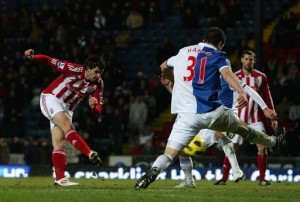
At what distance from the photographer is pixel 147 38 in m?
31.4

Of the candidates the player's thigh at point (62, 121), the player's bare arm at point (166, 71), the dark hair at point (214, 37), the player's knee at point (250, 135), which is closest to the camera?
the dark hair at point (214, 37)

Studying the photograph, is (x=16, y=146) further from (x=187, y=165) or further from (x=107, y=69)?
(x=187, y=165)

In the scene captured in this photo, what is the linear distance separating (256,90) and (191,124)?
4.17m

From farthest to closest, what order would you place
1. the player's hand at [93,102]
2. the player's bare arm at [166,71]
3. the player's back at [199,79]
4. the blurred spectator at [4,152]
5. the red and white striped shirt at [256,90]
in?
the blurred spectator at [4,152]
the red and white striped shirt at [256,90]
the player's hand at [93,102]
the player's bare arm at [166,71]
the player's back at [199,79]

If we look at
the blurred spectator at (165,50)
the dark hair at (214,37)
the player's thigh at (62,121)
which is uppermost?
the blurred spectator at (165,50)

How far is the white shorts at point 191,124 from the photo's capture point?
12844 millimetres

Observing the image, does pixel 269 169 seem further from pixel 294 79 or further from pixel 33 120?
pixel 33 120

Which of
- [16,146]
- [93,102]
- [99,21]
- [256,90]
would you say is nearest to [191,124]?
[93,102]

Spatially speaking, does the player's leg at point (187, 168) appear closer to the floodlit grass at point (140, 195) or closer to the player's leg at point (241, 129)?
the floodlit grass at point (140, 195)

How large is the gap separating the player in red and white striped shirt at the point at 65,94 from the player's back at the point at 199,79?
191cm

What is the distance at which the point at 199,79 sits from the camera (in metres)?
13.0

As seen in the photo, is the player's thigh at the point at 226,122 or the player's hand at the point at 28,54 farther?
the player's hand at the point at 28,54

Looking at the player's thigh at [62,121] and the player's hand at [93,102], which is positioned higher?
the player's hand at [93,102]

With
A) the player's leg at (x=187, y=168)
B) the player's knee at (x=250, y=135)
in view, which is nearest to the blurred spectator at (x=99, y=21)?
the player's leg at (x=187, y=168)
